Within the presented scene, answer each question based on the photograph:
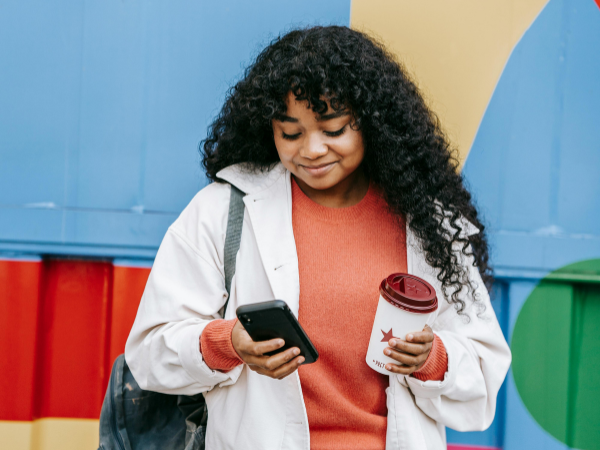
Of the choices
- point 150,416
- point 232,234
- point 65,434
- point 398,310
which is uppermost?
point 232,234

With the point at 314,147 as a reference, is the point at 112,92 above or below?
above

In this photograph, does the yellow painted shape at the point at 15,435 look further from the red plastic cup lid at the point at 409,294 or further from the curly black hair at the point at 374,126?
the red plastic cup lid at the point at 409,294

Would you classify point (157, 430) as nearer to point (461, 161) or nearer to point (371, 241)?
point (371, 241)

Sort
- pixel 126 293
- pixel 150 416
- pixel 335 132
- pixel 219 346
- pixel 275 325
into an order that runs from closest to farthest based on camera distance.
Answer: pixel 275 325 → pixel 219 346 → pixel 335 132 → pixel 150 416 → pixel 126 293

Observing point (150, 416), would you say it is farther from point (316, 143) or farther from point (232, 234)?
point (316, 143)

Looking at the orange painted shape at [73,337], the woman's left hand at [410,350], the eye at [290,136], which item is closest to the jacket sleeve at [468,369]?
the woman's left hand at [410,350]

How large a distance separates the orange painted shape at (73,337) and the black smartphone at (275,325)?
795 millimetres

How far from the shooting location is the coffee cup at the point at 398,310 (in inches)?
42.4

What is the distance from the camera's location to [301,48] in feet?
4.31

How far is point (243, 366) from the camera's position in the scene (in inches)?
51.0

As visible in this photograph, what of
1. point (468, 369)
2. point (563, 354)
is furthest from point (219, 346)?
point (563, 354)

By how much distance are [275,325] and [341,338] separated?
11.5 inches

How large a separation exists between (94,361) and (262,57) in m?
1.11

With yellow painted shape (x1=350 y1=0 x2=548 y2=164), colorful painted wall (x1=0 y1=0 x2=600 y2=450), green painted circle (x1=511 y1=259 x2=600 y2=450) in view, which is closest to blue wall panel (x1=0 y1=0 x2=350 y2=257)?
colorful painted wall (x1=0 y1=0 x2=600 y2=450)
